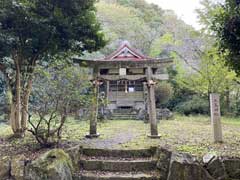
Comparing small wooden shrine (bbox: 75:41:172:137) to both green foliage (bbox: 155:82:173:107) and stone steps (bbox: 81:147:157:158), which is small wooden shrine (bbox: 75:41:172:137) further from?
stone steps (bbox: 81:147:157:158)

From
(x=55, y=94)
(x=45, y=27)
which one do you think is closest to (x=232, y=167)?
(x=55, y=94)

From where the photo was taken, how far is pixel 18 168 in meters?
5.72

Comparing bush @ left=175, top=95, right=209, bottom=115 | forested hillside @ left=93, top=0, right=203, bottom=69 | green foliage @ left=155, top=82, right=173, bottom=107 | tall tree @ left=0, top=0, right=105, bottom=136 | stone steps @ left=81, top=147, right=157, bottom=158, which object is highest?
forested hillside @ left=93, top=0, right=203, bottom=69

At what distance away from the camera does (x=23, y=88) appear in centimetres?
752

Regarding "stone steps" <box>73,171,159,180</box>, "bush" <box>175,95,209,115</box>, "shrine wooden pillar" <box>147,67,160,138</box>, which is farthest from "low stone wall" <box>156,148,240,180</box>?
"bush" <box>175,95,209,115</box>

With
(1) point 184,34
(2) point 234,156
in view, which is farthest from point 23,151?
(1) point 184,34

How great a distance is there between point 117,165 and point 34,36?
3767 millimetres

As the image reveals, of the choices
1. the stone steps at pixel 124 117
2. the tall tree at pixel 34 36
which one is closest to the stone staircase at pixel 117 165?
the tall tree at pixel 34 36

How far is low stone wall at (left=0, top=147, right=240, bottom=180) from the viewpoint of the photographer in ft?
17.7

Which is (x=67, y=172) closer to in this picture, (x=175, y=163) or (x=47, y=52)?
(x=175, y=163)

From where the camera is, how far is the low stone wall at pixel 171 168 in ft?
17.7

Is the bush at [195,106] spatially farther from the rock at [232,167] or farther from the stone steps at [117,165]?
the rock at [232,167]

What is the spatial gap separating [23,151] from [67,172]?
4.56 ft

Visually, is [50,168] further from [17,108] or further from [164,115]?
[164,115]
